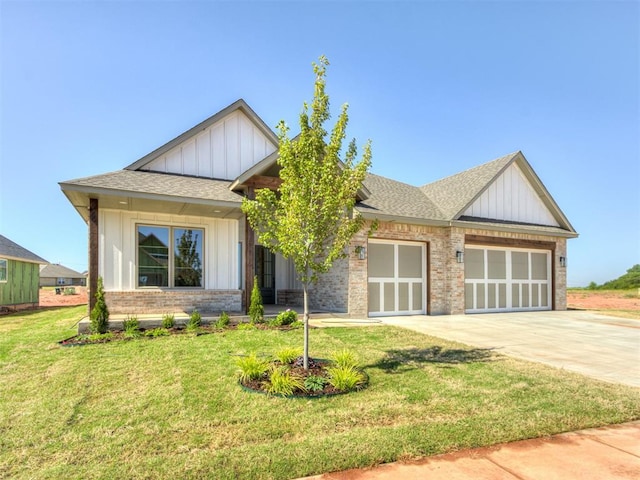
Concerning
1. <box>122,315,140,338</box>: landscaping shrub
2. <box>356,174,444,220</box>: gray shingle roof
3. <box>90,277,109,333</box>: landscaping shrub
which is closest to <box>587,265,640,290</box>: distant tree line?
<box>356,174,444,220</box>: gray shingle roof

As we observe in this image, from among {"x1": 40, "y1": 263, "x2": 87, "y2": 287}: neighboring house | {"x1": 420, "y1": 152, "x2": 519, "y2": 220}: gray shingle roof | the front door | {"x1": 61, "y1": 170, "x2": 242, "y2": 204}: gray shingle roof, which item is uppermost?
{"x1": 420, "y1": 152, "x2": 519, "y2": 220}: gray shingle roof

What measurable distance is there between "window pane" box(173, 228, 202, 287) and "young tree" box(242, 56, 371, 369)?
6330mm

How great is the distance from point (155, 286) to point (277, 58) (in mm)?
7968

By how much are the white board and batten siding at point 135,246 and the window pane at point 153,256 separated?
173 mm

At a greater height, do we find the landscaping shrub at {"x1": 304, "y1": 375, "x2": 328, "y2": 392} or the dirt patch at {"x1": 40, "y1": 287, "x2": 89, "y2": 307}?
the landscaping shrub at {"x1": 304, "y1": 375, "x2": 328, "y2": 392}

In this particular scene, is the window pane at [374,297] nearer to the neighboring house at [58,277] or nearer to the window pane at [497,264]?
the window pane at [497,264]

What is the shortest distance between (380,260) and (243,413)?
9.51 m

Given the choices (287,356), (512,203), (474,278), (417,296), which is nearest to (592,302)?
(512,203)

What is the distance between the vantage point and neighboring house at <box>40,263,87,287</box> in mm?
60322

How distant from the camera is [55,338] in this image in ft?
28.0

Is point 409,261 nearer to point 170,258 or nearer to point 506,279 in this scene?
point 506,279

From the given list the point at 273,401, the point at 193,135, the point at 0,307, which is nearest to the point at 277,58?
the point at 193,135

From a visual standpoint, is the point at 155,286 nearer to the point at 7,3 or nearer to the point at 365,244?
the point at 365,244

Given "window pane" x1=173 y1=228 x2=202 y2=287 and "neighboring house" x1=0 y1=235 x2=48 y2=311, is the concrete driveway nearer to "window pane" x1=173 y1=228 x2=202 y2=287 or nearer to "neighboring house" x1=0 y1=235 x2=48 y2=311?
"window pane" x1=173 y1=228 x2=202 y2=287
